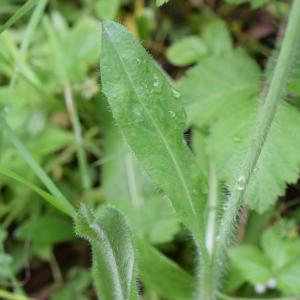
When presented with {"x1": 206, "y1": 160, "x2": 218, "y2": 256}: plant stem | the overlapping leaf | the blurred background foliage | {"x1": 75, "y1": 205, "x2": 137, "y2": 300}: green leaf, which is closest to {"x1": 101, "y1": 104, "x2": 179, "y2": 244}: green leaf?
the blurred background foliage

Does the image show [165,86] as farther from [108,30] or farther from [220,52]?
[220,52]

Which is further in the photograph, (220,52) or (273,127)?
(220,52)

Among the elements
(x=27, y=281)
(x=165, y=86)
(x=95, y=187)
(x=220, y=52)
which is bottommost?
(x=27, y=281)

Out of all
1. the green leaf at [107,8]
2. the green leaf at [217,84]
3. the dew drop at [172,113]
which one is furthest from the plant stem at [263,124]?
the green leaf at [107,8]

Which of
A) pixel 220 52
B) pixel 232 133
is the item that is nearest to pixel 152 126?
pixel 232 133

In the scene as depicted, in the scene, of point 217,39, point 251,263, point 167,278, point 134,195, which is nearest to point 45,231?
point 134,195

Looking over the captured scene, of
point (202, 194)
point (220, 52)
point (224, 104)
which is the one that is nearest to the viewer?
point (202, 194)

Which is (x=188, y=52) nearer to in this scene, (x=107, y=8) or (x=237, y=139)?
(x=107, y=8)
